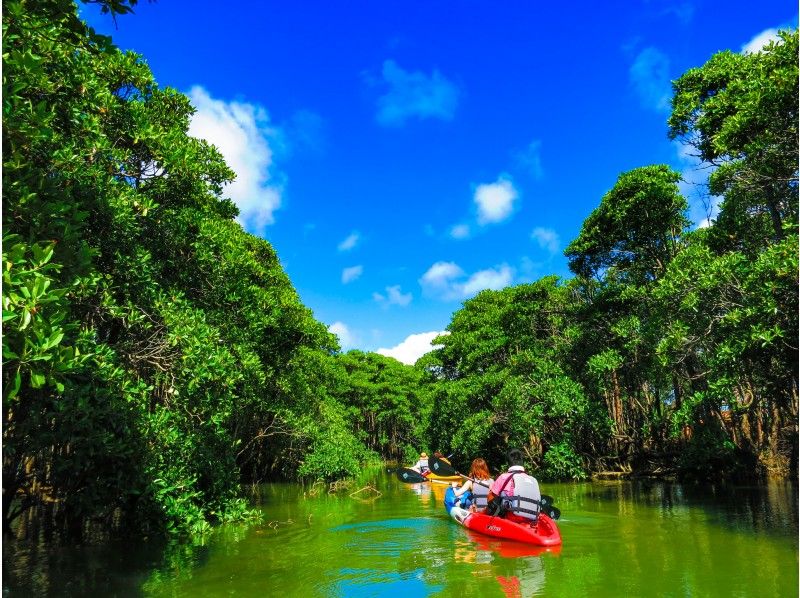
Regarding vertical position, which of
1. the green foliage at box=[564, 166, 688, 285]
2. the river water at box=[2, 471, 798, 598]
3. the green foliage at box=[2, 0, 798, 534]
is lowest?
the river water at box=[2, 471, 798, 598]

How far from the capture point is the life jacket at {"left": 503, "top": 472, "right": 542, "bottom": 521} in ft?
35.3

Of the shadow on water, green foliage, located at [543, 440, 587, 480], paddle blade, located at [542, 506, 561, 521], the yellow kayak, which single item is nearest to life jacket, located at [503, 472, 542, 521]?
paddle blade, located at [542, 506, 561, 521]

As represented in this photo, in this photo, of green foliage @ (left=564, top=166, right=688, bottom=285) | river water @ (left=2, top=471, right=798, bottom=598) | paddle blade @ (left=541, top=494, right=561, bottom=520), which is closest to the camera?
river water @ (left=2, top=471, right=798, bottom=598)

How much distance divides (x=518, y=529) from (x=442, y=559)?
172 cm

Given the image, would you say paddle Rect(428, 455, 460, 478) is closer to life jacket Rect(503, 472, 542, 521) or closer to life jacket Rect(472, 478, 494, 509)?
life jacket Rect(472, 478, 494, 509)

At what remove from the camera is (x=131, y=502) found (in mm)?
10461

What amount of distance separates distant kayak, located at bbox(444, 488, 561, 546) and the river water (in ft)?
0.66

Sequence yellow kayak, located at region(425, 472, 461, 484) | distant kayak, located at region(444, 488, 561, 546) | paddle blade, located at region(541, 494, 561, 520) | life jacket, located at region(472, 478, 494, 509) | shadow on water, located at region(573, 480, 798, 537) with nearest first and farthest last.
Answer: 1. distant kayak, located at region(444, 488, 561, 546)
2. paddle blade, located at region(541, 494, 561, 520)
3. shadow on water, located at region(573, 480, 798, 537)
4. life jacket, located at region(472, 478, 494, 509)
5. yellow kayak, located at region(425, 472, 461, 484)

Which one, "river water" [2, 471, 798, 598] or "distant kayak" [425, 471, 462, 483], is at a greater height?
"distant kayak" [425, 471, 462, 483]

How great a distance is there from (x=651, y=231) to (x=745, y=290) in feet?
31.4

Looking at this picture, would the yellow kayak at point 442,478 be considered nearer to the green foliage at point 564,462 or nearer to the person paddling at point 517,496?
the green foliage at point 564,462

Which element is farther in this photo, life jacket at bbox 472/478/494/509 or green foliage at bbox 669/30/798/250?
life jacket at bbox 472/478/494/509

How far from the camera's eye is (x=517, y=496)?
10.9m

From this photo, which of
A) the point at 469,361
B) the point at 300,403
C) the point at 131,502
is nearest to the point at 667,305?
the point at 131,502
